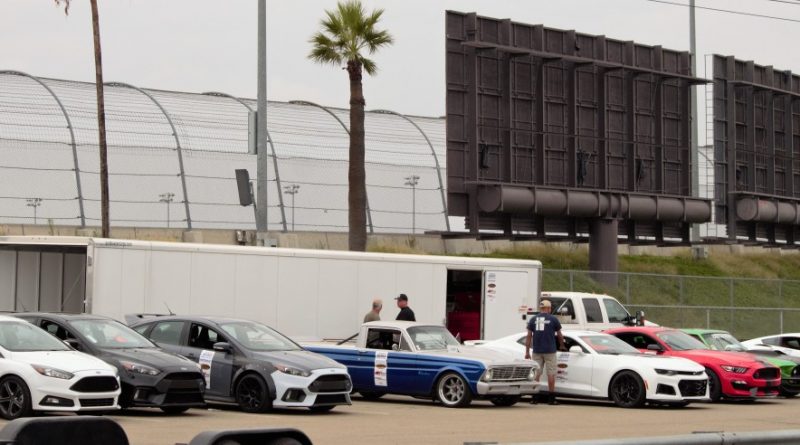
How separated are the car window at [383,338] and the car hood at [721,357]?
20.0 feet

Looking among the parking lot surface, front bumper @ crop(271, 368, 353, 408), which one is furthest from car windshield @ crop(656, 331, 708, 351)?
front bumper @ crop(271, 368, 353, 408)

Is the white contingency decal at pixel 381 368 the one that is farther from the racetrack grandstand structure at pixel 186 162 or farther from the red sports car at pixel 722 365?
the racetrack grandstand structure at pixel 186 162

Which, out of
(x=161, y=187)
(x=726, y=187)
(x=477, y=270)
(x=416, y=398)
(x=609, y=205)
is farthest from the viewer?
(x=726, y=187)

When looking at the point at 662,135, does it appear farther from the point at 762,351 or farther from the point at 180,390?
the point at 180,390

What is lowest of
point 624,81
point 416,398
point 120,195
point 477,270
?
point 416,398

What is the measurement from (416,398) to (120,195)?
2215 centimetres

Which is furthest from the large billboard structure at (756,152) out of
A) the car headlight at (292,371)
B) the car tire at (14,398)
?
the car tire at (14,398)

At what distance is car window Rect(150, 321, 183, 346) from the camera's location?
835 inches

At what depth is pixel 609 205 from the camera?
4181 cm

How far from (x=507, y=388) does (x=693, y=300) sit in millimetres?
27728

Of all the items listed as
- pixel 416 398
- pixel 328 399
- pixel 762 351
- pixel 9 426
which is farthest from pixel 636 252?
pixel 9 426

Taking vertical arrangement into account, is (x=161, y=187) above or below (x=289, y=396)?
above

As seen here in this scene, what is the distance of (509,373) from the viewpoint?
22.5 m

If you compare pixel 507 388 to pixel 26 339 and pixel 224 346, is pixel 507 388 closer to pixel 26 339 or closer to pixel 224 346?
pixel 224 346
